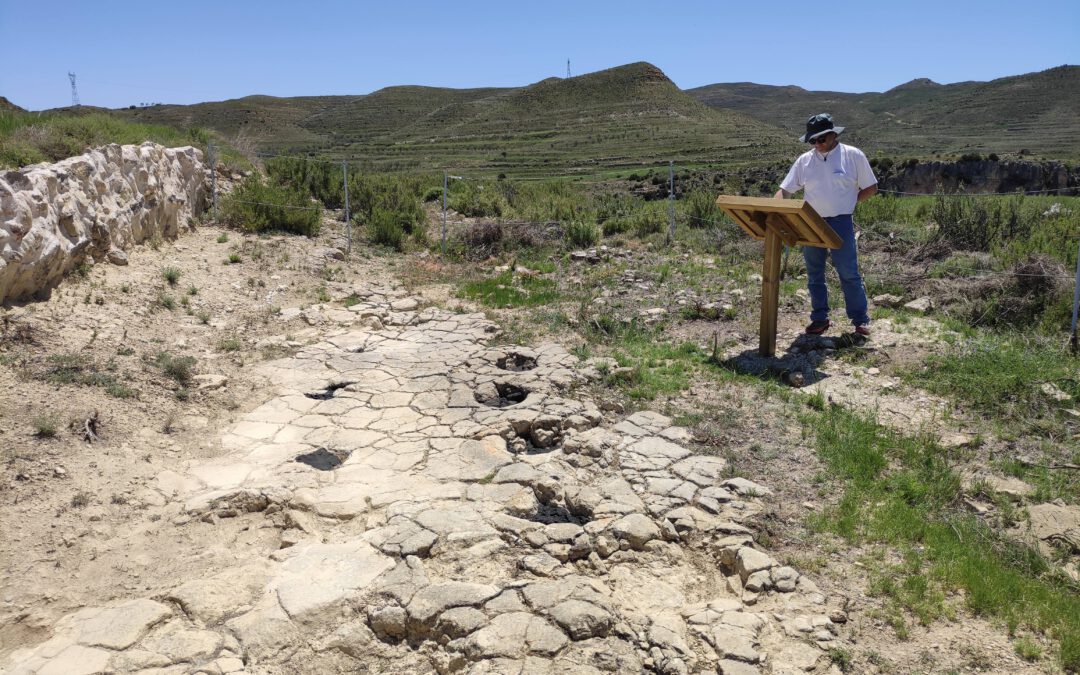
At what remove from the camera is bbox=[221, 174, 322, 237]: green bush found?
11.2 meters

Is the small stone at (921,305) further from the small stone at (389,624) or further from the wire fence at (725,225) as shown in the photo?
the small stone at (389,624)

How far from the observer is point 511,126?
57.1 metres

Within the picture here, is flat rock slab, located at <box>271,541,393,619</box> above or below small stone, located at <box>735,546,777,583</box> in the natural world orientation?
above

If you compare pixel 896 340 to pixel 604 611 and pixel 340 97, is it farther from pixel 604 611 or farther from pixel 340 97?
pixel 340 97

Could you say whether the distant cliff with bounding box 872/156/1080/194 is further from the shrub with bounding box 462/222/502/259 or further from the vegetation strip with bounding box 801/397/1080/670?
the vegetation strip with bounding box 801/397/1080/670

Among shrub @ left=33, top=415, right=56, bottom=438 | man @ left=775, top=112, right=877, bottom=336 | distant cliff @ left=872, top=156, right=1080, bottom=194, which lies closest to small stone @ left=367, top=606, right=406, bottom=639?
shrub @ left=33, top=415, right=56, bottom=438

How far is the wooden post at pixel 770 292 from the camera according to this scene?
251 inches

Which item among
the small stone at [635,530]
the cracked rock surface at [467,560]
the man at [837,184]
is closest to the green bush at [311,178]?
the cracked rock surface at [467,560]

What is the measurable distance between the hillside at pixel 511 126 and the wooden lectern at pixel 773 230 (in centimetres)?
3193

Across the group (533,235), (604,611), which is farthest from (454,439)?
(533,235)

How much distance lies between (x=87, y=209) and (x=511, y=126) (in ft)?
170

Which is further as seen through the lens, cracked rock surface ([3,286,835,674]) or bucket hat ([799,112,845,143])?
bucket hat ([799,112,845,143])

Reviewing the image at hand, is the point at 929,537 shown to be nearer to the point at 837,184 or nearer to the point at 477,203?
the point at 837,184

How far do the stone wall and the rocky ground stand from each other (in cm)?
43
